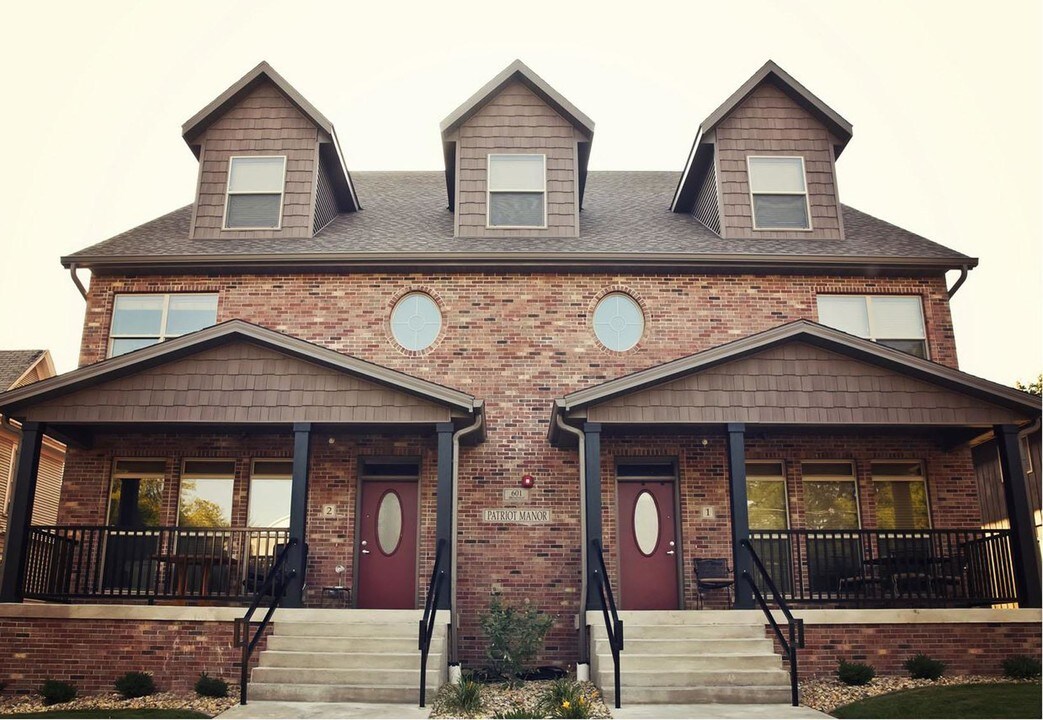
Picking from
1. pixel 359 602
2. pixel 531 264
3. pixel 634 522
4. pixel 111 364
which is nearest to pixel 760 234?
pixel 531 264

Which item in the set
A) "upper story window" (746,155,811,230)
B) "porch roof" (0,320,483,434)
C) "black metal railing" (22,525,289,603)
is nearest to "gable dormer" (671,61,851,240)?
"upper story window" (746,155,811,230)

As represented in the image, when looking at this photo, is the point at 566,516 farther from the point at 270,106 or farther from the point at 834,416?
the point at 270,106

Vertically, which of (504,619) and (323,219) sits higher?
(323,219)

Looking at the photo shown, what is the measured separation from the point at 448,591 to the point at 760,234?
26.8 ft

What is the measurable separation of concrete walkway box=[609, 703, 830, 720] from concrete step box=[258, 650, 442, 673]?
224 cm

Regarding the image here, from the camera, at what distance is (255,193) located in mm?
14945

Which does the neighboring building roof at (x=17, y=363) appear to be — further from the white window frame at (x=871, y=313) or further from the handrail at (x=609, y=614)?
the white window frame at (x=871, y=313)

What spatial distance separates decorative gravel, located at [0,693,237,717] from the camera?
915 cm

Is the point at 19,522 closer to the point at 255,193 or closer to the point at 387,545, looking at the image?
the point at 387,545

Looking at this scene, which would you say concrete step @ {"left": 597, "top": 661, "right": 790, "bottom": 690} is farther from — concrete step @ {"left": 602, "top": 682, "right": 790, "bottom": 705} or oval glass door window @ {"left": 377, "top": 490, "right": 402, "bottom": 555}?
oval glass door window @ {"left": 377, "top": 490, "right": 402, "bottom": 555}

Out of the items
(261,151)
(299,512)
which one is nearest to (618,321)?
(299,512)

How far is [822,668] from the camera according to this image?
999 cm

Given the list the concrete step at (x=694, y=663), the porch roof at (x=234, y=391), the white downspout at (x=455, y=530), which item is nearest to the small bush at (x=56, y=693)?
the porch roof at (x=234, y=391)

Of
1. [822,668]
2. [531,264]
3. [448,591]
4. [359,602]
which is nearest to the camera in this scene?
[822,668]
